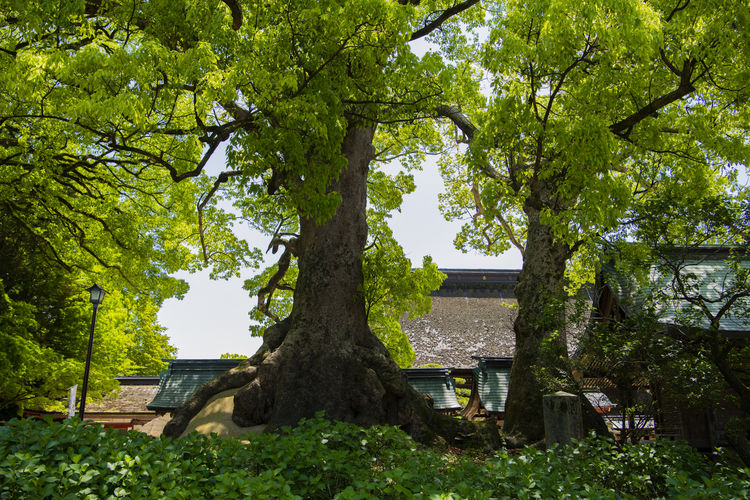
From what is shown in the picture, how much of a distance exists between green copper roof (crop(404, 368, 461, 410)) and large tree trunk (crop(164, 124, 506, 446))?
7.24m

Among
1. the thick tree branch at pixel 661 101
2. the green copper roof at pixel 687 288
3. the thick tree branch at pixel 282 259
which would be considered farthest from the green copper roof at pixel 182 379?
the thick tree branch at pixel 661 101

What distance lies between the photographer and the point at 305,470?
4.68 metres

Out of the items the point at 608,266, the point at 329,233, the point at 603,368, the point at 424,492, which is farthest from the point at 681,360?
the point at 608,266

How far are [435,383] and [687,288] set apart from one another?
480 inches

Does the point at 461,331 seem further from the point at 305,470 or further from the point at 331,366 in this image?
the point at 305,470

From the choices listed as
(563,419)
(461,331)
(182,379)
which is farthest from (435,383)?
(461,331)

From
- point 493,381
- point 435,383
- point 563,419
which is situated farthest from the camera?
point 435,383

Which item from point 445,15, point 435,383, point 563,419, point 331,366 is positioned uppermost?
point 445,15

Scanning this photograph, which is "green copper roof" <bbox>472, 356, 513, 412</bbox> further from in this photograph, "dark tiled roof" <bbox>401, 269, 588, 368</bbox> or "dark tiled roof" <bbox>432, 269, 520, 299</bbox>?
"dark tiled roof" <bbox>432, 269, 520, 299</bbox>

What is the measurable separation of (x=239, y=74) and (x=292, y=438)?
16.6 feet

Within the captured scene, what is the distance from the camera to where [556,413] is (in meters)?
6.64

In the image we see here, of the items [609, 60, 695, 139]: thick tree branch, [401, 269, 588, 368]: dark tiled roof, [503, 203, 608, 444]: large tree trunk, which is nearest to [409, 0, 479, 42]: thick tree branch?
[609, 60, 695, 139]: thick tree branch

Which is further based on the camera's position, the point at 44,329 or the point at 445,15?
the point at 44,329

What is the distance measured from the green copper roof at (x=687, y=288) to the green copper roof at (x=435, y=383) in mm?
6518
